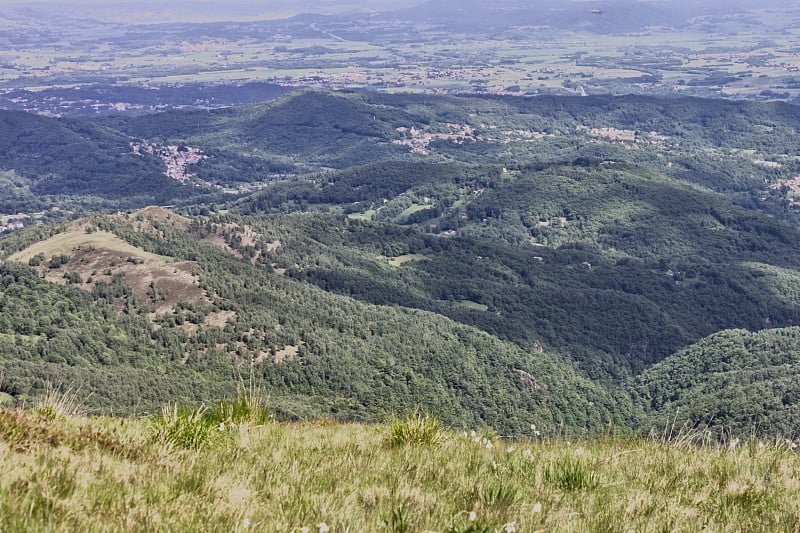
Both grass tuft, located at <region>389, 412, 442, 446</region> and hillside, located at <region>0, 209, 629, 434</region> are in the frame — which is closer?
grass tuft, located at <region>389, 412, 442, 446</region>

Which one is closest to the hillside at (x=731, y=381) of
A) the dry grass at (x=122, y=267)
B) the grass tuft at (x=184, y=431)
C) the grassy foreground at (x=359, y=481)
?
the dry grass at (x=122, y=267)

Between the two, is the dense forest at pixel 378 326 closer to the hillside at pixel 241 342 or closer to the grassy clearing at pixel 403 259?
the hillside at pixel 241 342

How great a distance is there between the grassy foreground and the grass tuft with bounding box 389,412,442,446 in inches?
0.7

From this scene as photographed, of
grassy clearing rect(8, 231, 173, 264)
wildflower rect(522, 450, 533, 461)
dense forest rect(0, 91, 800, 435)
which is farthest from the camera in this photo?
grassy clearing rect(8, 231, 173, 264)

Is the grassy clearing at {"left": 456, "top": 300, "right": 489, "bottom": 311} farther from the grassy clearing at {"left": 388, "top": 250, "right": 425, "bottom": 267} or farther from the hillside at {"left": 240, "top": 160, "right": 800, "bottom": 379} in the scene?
the grassy clearing at {"left": 388, "top": 250, "right": 425, "bottom": 267}

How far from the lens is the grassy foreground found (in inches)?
227

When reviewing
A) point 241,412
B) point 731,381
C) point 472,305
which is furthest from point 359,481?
point 472,305

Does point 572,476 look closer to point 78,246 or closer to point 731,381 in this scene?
point 731,381

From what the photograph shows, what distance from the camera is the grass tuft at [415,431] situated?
9438 millimetres

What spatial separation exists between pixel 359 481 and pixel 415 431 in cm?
255

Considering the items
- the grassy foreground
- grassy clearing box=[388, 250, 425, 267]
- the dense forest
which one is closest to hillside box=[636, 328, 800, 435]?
the dense forest

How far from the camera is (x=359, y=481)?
7051 mm

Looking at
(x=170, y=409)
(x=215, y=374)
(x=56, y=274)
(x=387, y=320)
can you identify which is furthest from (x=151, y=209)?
(x=170, y=409)

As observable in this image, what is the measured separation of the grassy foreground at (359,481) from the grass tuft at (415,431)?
0.02 metres
